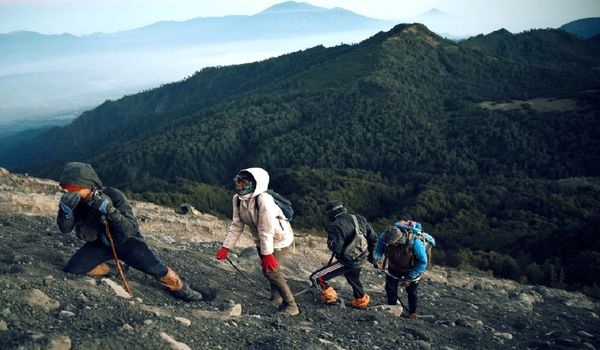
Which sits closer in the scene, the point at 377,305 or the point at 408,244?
the point at 408,244

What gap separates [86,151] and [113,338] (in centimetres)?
13050

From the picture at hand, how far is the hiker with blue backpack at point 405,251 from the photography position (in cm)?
737

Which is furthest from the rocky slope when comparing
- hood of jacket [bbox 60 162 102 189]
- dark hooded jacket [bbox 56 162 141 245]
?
hood of jacket [bbox 60 162 102 189]

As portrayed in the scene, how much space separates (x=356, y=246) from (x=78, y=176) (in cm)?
439

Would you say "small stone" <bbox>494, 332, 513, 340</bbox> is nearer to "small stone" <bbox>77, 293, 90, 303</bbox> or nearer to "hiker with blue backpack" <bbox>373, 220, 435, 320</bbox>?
"hiker with blue backpack" <bbox>373, 220, 435, 320</bbox>

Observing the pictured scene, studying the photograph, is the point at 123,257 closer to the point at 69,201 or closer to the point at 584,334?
the point at 69,201

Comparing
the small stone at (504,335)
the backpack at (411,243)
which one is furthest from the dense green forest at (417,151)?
the backpack at (411,243)

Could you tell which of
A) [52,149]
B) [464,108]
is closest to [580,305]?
[464,108]

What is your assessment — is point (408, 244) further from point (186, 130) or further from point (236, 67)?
point (236, 67)

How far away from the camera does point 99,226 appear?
636 centimetres

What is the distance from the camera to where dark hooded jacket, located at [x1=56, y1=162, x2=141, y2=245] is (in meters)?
5.88

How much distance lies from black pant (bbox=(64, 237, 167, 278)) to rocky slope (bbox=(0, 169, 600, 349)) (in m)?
0.20

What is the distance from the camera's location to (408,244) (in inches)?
294

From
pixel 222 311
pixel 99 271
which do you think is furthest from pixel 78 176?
pixel 222 311
